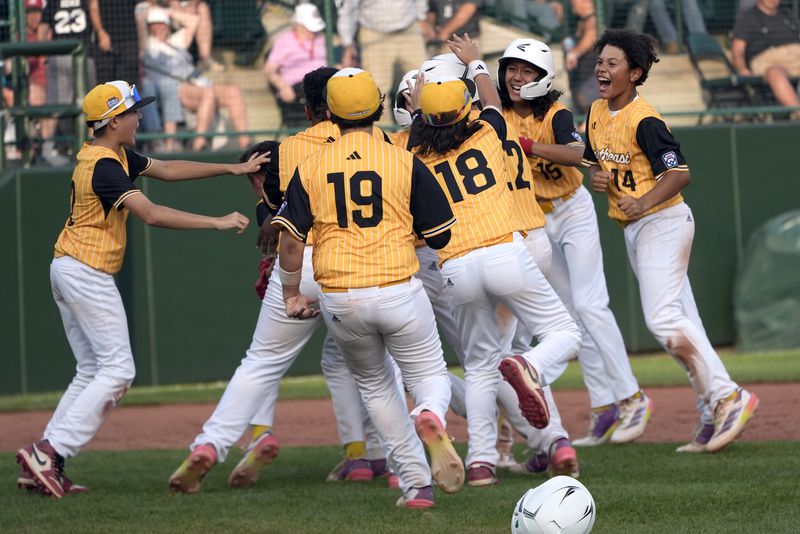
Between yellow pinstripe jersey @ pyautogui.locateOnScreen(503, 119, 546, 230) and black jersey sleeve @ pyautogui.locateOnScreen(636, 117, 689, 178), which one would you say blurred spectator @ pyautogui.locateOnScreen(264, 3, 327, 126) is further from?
black jersey sleeve @ pyautogui.locateOnScreen(636, 117, 689, 178)

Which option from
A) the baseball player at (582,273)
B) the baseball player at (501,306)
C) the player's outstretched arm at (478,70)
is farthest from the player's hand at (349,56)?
the player's outstretched arm at (478,70)

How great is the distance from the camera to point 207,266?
12.0m

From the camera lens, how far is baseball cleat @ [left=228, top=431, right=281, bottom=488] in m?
6.75

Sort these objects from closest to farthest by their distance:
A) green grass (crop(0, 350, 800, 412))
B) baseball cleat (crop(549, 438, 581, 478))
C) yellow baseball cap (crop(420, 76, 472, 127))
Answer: yellow baseball cap (crop(420, 76, 472, 127)) → baseball cleat (crop(549, 438, 581, 478)) → green grass (crop(0, 350, 800, 412))

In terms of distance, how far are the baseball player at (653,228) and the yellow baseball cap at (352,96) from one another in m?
1.89

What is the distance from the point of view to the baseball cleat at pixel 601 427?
7.82 m

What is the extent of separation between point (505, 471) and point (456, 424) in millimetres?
2316

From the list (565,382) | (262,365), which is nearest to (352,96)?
(262,365)

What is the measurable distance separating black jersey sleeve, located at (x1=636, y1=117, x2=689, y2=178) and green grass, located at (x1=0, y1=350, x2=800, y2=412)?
4027mm

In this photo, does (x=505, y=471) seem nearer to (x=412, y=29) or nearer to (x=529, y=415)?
(x=529, y=415)

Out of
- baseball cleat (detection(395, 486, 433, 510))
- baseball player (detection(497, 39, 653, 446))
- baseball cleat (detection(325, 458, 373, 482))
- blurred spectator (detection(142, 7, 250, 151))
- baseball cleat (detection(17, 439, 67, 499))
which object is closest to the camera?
baseball cleat (detection(395, 486, 433, 510))

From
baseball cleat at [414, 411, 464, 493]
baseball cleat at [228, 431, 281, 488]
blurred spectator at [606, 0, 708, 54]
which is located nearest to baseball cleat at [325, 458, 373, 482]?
baseball cleat at [228, 431, 281, 488]

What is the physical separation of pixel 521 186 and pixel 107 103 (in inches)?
92.3

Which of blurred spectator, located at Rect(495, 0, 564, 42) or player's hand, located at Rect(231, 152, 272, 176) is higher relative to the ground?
blurred spectator, located at Rect(495, 0, 564, 42)
